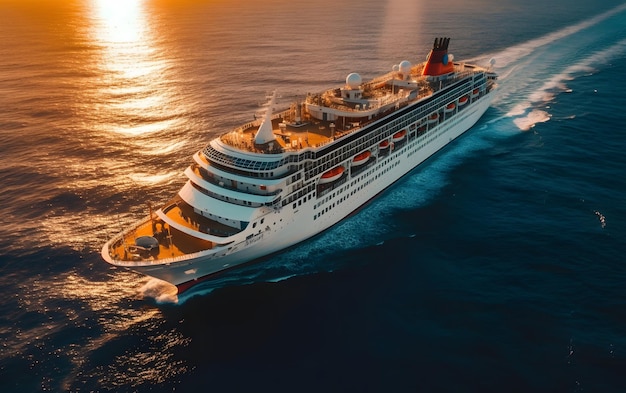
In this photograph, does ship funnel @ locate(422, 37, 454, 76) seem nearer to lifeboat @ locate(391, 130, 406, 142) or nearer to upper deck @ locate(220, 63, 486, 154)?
upper deck @ locate(220, 63, 486, 154)

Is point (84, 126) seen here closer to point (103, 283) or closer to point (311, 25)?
point (103, 283)

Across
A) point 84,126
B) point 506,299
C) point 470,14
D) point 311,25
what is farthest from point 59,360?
point 470,14

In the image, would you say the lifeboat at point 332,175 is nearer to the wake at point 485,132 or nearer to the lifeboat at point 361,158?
the lifeboat at point 361,158

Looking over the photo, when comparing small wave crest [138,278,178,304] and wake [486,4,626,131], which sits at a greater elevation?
wake [486,4,626,131]

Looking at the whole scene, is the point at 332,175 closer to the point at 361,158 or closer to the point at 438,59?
the point at 361,158

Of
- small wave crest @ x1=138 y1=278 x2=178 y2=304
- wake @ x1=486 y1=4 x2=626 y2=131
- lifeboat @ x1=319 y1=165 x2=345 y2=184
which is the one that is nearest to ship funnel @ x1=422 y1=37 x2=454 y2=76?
wake @ x1=486 y1=4 x2=626 y2=131

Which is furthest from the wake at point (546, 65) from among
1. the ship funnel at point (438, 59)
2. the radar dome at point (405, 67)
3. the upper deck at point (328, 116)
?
the upper deck at point (328, 116)
